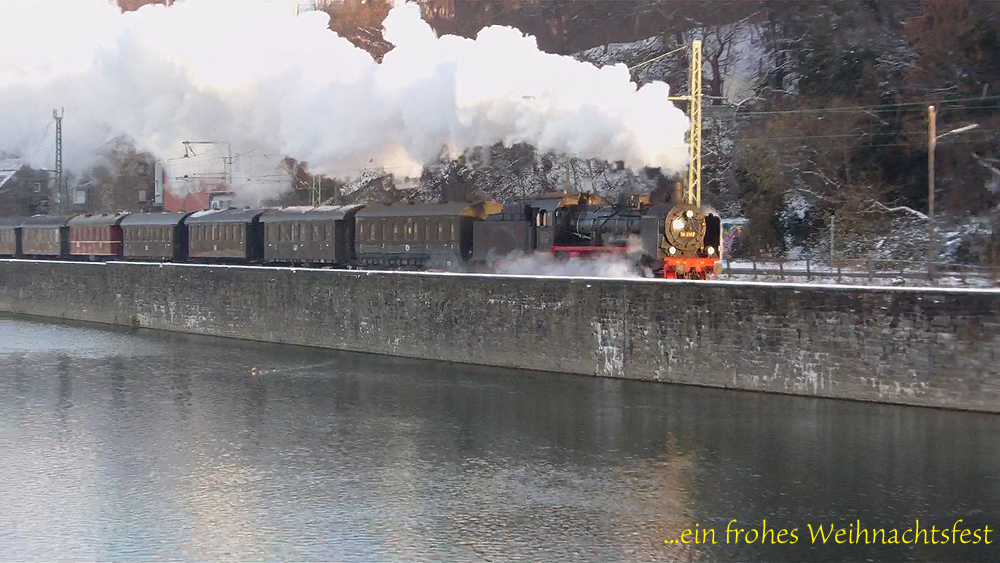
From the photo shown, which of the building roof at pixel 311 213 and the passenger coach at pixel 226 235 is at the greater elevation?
the building roof at pixel 311 213

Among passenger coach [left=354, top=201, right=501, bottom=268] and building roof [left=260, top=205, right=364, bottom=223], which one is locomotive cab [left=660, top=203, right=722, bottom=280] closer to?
passenger coach [left=354, top=201, right=501, bottom=268]

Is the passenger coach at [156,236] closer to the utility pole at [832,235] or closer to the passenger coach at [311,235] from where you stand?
the passenger coach at [311,235]

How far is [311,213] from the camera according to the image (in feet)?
119

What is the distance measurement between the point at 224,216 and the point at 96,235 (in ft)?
30.9

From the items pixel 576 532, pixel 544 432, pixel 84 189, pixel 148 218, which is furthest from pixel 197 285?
pixel 84 189

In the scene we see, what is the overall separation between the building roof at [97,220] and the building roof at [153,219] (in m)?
0.59

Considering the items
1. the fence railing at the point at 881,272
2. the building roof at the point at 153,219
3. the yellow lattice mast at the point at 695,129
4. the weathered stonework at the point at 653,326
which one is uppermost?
the yellow lattice mast at the point at 695,129

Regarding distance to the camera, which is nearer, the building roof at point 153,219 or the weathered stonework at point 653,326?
the weathered stonework at point 653,326

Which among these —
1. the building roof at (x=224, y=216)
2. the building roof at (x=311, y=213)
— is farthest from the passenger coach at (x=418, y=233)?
the building roof at (x=224, y=216)

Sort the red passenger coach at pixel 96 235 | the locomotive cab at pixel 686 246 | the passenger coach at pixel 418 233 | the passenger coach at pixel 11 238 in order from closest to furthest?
the locomotive cab at pixel 686 246, the passenger coach at pixel 418 233, the red passenger coach at pixel 96 235, the passenger coach at pixel 11 238

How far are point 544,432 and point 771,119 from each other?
27669mm

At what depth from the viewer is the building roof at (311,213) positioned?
35.2m

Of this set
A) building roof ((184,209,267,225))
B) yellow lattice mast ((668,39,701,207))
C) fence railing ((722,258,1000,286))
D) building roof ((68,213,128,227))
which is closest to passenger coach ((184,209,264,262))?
building roof ((184,209,267,225))

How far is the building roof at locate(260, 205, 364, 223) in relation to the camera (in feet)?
116
